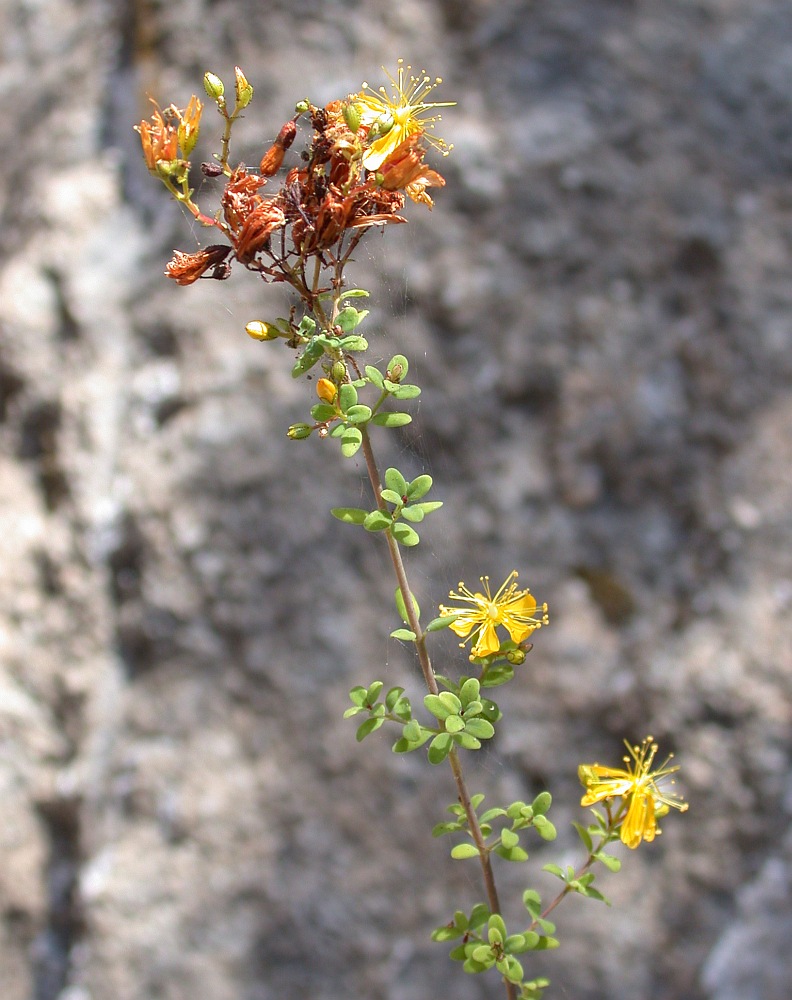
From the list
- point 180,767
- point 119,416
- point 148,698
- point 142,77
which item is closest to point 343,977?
point 180,767

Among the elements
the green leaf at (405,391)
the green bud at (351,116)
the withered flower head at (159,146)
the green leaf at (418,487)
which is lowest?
the green leaf at (418,487)

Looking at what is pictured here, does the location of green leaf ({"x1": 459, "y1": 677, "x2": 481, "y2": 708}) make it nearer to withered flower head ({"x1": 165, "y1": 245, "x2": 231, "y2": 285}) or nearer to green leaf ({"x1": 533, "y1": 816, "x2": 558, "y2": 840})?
green leaf ({"x1": 533, "y1": 816, "x2": 558, "y2": 840})

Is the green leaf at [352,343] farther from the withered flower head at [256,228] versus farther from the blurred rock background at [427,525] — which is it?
the blurred rock background at [427,525]

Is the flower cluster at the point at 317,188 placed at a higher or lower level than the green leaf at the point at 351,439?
higher

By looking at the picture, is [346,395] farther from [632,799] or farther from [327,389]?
[632,799]

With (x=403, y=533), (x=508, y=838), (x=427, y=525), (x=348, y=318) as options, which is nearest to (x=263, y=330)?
(x=348, y=318)

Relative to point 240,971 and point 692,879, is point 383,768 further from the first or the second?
point 692,879

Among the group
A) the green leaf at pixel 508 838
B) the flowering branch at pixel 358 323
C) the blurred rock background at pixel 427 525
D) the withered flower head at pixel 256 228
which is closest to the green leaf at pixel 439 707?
the flowering branch at pixel 358 323
